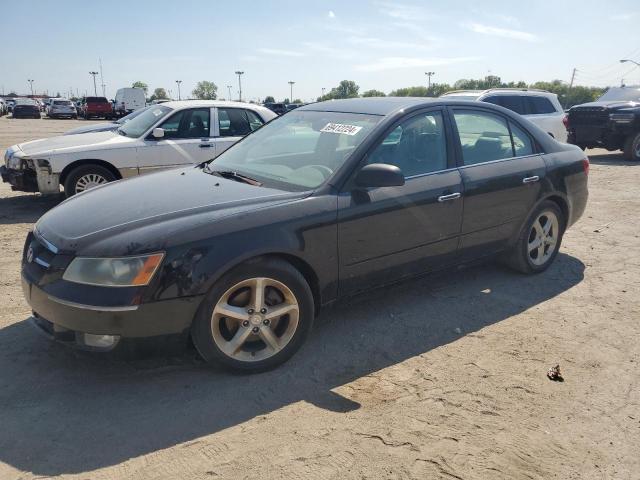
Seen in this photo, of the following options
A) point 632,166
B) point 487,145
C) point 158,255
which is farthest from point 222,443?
point 632,166

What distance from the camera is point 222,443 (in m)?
2.57

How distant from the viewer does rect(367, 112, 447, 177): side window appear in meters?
3.75

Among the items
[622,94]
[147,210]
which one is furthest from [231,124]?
[622,94]

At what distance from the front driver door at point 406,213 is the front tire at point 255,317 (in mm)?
429

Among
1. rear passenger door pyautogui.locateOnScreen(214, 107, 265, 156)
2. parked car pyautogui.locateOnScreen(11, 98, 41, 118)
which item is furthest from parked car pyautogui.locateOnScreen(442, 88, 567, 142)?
parked car pyautogui.locateOnScreen(11, 98, 41, 118)

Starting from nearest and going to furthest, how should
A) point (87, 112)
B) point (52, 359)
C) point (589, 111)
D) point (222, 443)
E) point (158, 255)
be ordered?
point (222, 443) < point (158, 255) < point (52, 359) < point (589, 111) < point (87, 112)

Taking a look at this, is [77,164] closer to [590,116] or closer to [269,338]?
[269,338]

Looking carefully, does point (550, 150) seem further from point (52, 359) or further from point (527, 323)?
point (52, 359)

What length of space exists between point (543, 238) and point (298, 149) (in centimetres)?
253

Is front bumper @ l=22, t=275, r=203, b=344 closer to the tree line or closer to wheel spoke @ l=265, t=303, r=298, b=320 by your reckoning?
wheel spoke @ l=265, t=303, r=298, b=320

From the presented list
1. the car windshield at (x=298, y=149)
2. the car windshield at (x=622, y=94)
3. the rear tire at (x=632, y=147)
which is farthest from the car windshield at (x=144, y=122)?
the car windshield at (x=622, y=94)

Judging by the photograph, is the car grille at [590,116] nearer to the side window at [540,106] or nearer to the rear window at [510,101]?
the side window at [540,106]

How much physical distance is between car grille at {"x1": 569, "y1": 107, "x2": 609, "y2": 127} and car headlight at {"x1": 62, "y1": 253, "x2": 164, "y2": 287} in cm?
1381

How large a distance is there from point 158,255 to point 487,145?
296 cm
